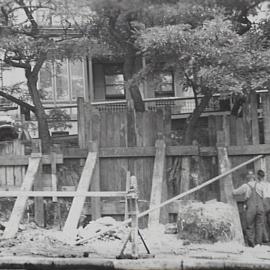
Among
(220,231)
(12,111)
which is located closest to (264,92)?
(220,231)

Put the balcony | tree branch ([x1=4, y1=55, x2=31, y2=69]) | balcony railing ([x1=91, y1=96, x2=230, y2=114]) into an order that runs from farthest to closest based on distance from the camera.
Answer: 1. balcony railing ([x1=91, y1=96, x2=230, y2=114])
2. the balcony
3. tree branch ([x1=4, y1=55, x2=31, y2=69])

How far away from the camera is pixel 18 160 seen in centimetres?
1238

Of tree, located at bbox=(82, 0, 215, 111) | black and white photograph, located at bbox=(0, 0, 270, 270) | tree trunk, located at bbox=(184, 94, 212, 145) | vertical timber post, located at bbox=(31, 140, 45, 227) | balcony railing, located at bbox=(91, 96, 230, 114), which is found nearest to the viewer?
black and white photograph, located at bbox=(0, 0, 270, 270)

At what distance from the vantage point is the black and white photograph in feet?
33.1

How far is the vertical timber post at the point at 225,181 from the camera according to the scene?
10.5 metres

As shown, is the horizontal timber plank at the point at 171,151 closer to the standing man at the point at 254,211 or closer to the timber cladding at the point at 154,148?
the timber cladding at the point at 154,148

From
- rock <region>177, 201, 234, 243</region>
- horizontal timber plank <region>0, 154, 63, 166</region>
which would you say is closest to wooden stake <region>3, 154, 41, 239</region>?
horizontal timber plank <region>0, 154, 63, 166</region>

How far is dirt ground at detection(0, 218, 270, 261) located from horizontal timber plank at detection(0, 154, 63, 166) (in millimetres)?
1942

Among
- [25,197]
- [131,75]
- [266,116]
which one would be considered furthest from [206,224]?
[131,75]

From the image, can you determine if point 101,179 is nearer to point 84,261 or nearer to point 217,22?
point 217,22

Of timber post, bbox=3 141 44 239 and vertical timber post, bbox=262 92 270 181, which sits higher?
vertical timber post, bbox=262 92 270 181

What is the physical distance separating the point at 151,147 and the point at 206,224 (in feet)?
9.24

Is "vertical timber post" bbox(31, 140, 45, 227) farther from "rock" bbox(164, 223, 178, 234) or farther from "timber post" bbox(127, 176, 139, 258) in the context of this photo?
"timber post" bbox(127, 176, 139, 258)

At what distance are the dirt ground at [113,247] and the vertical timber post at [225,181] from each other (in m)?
0.67
